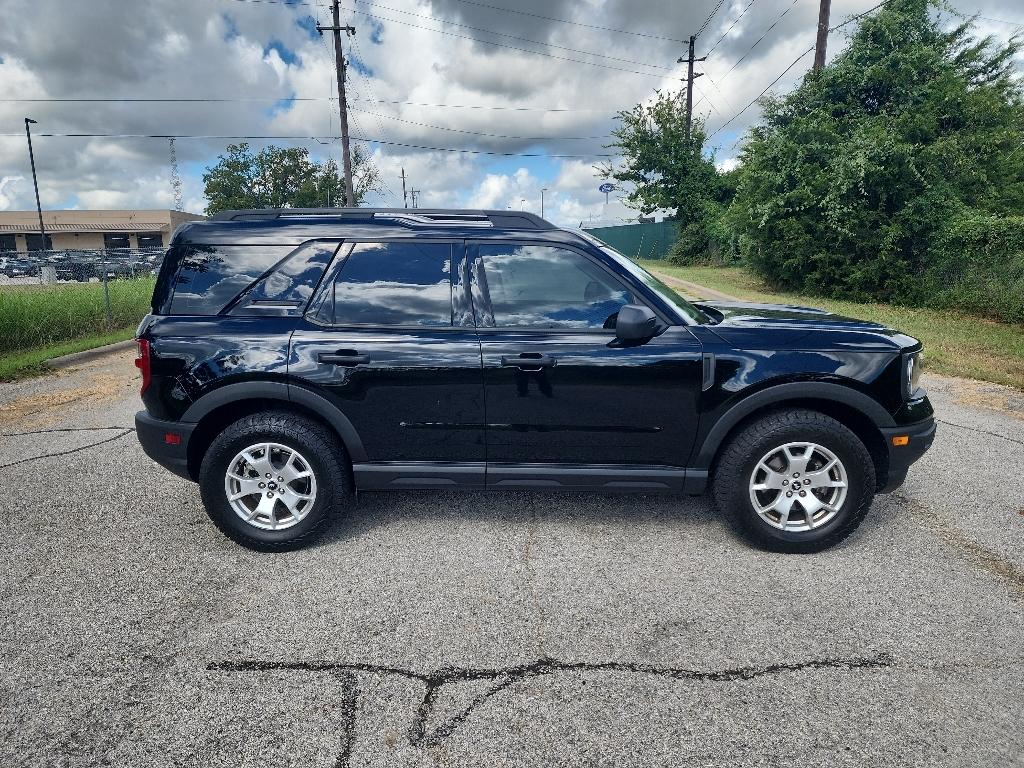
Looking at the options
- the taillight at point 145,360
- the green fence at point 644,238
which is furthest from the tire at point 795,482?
the green fence at point 644,238

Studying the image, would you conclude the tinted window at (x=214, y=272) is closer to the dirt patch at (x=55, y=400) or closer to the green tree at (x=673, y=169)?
the dirt patch at (x=55, y=400)

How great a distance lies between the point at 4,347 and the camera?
8.88 metres

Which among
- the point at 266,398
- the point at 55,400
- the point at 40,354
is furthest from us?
the point at 40,354

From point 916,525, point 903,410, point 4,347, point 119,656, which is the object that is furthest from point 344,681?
point 4,347

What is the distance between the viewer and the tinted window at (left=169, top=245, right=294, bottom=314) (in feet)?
10.9

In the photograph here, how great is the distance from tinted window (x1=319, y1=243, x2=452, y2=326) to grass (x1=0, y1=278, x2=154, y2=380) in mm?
6954

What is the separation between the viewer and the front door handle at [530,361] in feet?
10.3

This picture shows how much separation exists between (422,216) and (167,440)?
6.22 feet

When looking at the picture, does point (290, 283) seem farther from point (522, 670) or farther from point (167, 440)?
point (522, 670)

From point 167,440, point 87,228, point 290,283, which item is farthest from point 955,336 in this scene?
point 87,228

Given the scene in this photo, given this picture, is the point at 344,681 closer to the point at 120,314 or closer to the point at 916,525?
the point at 916,525

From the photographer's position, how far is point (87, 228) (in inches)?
2544

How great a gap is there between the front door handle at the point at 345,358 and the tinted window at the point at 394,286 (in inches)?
7.1

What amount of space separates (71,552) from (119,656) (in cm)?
122
